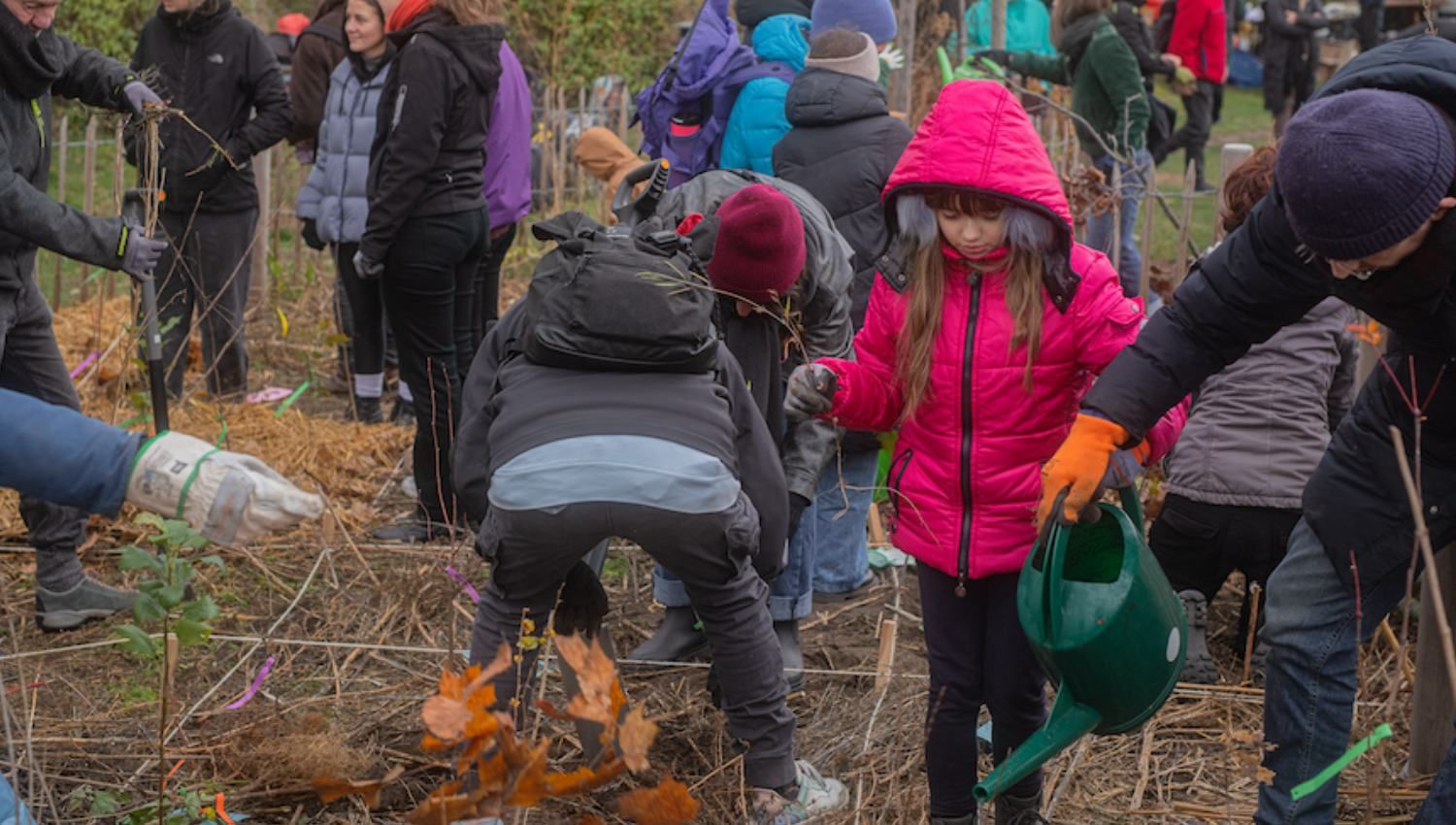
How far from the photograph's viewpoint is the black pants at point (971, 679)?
3037 millimetres

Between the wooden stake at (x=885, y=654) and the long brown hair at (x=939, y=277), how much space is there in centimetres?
118

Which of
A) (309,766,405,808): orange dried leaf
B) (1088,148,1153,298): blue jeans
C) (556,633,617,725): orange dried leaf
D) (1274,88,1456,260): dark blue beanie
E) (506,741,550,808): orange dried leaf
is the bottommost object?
(1088,148,1153,298): blue jeans

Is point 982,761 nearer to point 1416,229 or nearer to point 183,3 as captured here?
point 1416,229

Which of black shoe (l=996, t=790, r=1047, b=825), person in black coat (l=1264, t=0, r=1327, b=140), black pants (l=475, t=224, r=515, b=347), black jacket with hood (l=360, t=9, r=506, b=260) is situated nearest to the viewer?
black shoe (l=996, t=790, r=1047, b=825)

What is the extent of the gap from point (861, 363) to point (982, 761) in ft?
3.48

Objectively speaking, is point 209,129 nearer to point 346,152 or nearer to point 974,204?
point 346,152

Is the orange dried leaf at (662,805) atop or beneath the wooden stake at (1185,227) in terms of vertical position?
atop

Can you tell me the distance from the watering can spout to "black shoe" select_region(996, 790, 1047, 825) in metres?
0.45

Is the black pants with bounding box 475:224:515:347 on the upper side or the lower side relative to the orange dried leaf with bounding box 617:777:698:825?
lower

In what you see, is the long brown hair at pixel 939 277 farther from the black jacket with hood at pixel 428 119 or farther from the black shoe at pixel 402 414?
the black shoe at pixel 402 414

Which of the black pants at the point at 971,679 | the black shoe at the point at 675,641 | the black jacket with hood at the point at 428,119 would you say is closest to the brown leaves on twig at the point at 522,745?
the black pants at the point at 971,679

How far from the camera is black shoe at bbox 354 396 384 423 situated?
21.3 ft

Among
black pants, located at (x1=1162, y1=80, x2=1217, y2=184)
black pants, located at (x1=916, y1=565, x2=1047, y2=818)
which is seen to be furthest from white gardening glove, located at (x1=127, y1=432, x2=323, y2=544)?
black pants, located at (x1=1162, y1=80, x2=1217, y2=184)

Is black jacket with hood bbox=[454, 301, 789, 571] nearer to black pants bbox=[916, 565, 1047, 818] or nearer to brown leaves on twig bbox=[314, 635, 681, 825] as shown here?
black pants bbox=[916, 565, 1047, 818]
